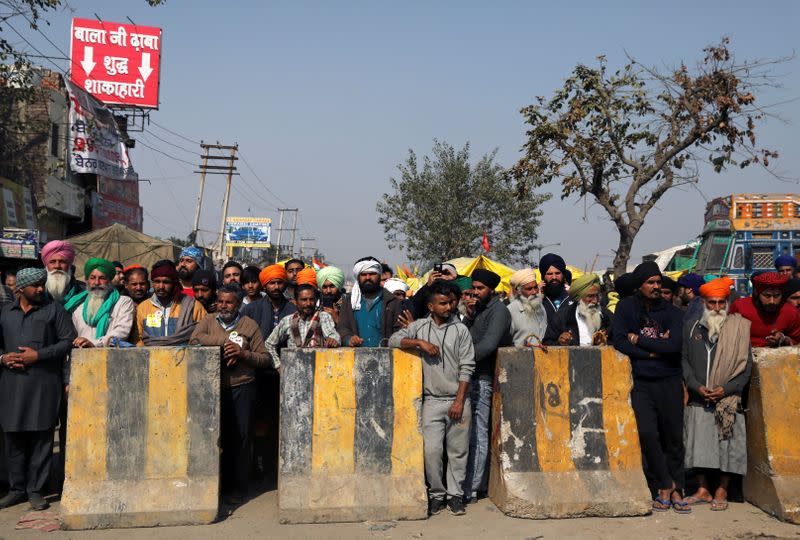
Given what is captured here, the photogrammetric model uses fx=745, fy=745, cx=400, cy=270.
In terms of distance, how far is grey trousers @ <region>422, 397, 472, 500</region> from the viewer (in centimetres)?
577

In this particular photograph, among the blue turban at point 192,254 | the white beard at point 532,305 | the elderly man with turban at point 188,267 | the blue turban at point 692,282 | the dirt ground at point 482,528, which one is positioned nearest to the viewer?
the dirt ground at point 482,528

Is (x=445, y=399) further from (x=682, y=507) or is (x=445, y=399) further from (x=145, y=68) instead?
(x=145, y=68)

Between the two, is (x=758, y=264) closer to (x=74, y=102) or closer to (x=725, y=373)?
(x=725, y=373)

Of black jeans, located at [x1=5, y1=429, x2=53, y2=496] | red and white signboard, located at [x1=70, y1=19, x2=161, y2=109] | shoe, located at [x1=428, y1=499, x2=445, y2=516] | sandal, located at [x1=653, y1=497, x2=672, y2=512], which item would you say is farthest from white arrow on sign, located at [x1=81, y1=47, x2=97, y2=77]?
sandal, located at [x1=653, y1=497, x2=672, y2=512]

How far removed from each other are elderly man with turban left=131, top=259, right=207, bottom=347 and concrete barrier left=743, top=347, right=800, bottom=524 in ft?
15.1

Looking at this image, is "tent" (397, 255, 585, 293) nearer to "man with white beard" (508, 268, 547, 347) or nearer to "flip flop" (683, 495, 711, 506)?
"man with white beard" (508, 268, 547, 347)

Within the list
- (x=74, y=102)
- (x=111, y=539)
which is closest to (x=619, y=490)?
(x=111, y=539)

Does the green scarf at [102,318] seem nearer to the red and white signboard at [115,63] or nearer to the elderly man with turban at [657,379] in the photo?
the elderly man with turban at [657,379]

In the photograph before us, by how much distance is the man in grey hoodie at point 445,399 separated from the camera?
5.77 meters

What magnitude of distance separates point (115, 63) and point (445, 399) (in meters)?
34.2

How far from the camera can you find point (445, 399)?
5.80 m

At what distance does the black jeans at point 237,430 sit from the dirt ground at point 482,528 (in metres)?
0.39

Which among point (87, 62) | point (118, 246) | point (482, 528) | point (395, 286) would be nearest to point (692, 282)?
point (395, 286)

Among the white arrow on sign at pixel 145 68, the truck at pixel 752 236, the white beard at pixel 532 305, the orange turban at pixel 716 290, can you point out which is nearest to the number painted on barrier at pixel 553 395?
the white beard at pixel 532 305
